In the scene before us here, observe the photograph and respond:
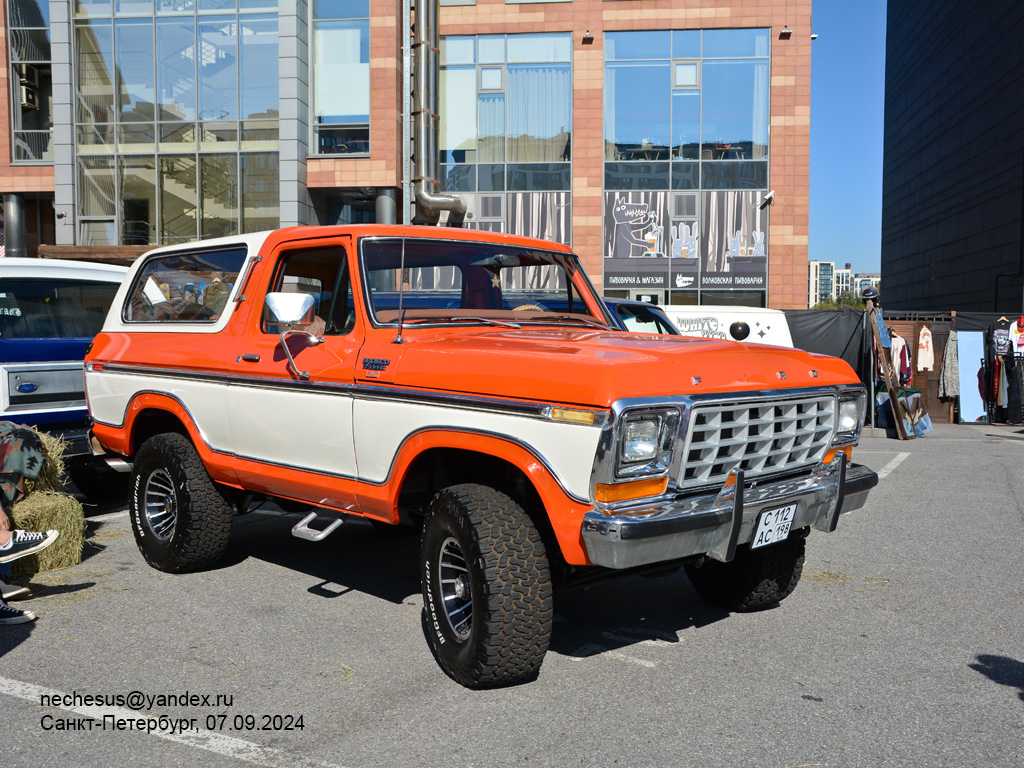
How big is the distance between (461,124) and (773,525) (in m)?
22.1

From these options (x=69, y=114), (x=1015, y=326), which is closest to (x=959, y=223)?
(x=1015, y=326)

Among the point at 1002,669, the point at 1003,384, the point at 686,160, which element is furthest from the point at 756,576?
the point at 686,160

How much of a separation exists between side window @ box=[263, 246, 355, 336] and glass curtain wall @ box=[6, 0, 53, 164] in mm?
23757

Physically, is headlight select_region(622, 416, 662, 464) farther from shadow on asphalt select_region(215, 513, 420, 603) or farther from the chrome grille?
shadow on asphalt select_region(215, 513, 420, 603)

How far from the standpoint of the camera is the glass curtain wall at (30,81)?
80.8ft

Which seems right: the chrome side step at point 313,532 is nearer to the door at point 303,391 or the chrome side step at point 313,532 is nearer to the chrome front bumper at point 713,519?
the door at point 303,391

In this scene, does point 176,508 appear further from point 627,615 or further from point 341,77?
point 341,77

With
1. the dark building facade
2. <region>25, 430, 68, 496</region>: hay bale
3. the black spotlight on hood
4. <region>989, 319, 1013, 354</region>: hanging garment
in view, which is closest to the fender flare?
<region>25, 430, 68, 496</region>: hay bale

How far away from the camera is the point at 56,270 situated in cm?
741

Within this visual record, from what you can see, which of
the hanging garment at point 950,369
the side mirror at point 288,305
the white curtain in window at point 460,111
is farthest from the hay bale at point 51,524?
the white curtain in window at point 460,111

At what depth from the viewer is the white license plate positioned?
3854 millimetres

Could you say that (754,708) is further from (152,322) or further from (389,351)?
(152,322)

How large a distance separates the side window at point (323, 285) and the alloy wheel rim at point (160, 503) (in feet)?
4.68

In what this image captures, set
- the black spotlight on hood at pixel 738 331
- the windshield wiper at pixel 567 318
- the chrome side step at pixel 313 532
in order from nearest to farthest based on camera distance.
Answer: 1. the chrome side step at pixel 313 532
2. the windshield wiper at pixel 567 318
3. the black spotlight on hood at pixel 738 331
